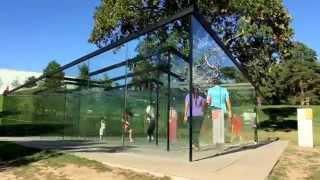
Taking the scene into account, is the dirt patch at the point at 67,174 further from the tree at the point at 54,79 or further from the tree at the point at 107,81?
the tree at the point at 54,79

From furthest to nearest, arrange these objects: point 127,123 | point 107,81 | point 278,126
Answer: point 278,126
point 107,81
point 127,123

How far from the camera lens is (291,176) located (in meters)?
12.0

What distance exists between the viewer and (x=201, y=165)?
12203 mm

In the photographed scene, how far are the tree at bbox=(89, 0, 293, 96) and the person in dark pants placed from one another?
19215 mm

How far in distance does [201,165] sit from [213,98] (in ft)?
13.0

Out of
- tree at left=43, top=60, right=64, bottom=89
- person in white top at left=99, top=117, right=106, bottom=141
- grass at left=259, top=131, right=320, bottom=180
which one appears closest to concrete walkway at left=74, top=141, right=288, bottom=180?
grass at left=259, top=131, right=320, bottom=180

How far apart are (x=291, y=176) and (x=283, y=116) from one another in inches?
2002

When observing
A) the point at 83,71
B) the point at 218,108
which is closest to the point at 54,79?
the point at 83,71

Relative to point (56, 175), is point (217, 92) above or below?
above

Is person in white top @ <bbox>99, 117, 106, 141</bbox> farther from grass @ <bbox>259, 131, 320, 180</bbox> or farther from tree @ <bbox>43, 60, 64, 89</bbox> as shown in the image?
grass @ <bbox>259, 131, 320, 180</bbox>

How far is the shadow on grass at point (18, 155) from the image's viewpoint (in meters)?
12.7

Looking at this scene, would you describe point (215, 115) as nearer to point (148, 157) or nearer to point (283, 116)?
point (148, 157)

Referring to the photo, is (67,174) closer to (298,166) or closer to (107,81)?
(298,166)

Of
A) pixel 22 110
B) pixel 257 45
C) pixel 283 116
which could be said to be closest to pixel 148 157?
pixel 22 110
